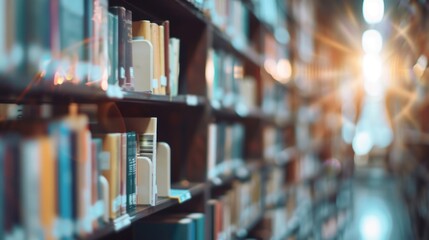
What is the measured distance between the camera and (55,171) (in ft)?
3.75

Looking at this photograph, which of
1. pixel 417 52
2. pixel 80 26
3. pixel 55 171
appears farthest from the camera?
pixel 417 52

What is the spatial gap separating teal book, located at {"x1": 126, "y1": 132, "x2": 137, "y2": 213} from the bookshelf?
4cm

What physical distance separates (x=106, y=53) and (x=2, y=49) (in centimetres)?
46

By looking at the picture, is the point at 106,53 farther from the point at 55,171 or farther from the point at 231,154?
the point at 231,154

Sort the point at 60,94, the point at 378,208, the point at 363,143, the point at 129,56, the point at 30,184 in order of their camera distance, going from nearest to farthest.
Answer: the point at 30,184, the point at 60,94, the point at 129,56, the point at 378,208, the point at 363,143

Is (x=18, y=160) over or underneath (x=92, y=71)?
underneath

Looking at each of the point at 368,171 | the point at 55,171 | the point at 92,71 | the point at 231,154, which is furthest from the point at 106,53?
the point at 368,171

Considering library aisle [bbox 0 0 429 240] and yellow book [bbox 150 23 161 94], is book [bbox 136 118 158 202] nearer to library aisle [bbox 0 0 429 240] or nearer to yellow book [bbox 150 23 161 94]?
library aisle [bbox 0 0 429 240]

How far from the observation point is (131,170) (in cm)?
161

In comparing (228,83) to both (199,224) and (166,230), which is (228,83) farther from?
(166,230)

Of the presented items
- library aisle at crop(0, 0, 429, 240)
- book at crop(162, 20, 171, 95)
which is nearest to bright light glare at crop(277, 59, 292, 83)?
library aisle at crop(0, 0, 429, 240)

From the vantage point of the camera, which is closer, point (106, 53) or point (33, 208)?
point (33, 208)

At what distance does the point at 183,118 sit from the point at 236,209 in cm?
93

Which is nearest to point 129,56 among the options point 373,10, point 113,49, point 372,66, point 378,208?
point 113,49
